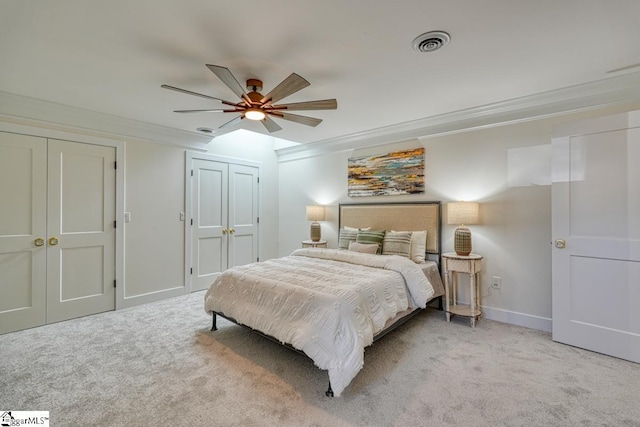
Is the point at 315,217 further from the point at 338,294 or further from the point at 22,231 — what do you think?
the point at 22,231

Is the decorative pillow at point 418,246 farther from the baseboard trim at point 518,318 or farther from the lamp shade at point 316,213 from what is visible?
the lamp shade at point 316,213

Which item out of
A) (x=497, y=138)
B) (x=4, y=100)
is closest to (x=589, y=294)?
(x=497, y=138)

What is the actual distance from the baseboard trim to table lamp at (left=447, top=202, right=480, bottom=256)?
788mm

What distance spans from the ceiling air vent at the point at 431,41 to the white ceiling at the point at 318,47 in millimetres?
49

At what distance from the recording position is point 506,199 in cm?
337

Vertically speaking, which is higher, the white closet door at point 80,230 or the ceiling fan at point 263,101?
the ceiling fan at point 263,101

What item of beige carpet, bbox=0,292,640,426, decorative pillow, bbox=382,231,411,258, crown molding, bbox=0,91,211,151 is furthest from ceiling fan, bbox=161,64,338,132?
beige carpet, bbox=0,292,640,426

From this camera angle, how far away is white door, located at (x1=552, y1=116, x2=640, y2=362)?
2467 millimetres

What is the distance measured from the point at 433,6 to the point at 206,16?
1.38m

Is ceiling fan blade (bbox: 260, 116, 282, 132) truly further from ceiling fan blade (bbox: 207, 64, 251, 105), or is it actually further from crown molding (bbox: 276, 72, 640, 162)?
crown molding (bbox: 276, 72, 640, 162)

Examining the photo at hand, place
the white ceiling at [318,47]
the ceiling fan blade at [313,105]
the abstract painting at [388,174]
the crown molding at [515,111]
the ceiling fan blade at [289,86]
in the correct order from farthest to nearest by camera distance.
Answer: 1. the abstract painting at [388,174]
2. the crown molding at [515,111]
3. the ceiling fan blade at [313,105]
4. the ceiling fan blade at [289,86]
5. the white ceiling at [318,47]

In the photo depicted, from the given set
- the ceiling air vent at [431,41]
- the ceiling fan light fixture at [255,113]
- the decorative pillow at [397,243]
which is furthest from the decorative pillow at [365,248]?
the ceiling air vent at [431,41]

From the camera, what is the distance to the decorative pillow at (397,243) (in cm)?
376

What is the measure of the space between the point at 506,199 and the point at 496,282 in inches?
38.4
